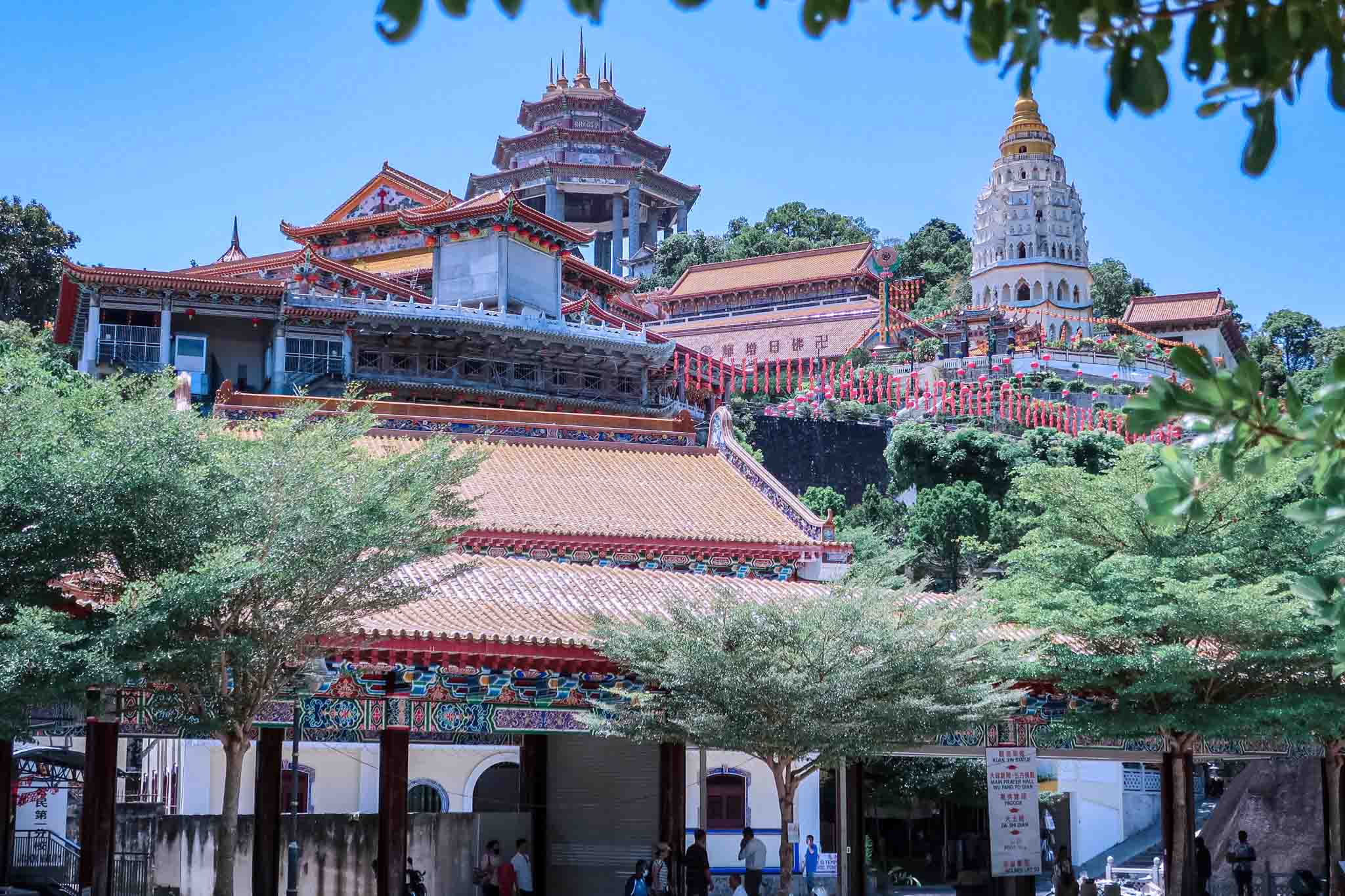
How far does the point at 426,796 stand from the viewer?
32562 millimetres

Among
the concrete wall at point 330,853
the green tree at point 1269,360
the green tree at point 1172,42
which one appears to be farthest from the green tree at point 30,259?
the green tree at point 1172,42

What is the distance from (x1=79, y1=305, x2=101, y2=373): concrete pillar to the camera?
42375 mm

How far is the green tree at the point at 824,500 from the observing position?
50.4 meters

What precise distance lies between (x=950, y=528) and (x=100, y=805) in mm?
33757

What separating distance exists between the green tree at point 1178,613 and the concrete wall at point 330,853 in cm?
806

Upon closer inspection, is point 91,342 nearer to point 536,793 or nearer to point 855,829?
point 536,793

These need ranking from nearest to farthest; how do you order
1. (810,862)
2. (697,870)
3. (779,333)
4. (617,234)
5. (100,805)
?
(100,805)
(697,870)
(810,862)
(779,333)
(617,234)

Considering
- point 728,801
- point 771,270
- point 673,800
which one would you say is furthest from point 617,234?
point 673,800

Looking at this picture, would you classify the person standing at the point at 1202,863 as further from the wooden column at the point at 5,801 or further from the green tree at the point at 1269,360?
the green tree at the point at 1269,360

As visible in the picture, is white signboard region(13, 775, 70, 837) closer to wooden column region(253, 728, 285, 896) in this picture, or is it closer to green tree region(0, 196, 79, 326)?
wooden column region(253, 728, 285, 896)

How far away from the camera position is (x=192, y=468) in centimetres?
1552

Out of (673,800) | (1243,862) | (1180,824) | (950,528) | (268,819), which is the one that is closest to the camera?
(268,819)

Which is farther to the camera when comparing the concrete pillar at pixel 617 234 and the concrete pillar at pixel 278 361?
the concrete pillar at pixel 617 234

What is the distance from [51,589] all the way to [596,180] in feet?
245
